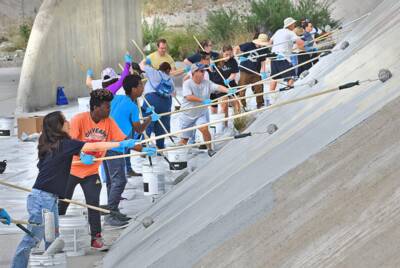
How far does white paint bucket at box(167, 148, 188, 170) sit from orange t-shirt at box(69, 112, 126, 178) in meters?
4.49

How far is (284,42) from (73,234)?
1263cm

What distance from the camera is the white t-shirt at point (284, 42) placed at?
22.5 meters

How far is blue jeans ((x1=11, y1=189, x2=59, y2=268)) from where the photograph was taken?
9.20 meters

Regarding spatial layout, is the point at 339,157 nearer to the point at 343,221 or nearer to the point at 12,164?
the point at 343,221

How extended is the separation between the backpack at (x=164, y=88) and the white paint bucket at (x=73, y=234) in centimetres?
589

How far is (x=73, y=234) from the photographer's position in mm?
10625

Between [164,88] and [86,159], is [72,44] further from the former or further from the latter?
[86,159]

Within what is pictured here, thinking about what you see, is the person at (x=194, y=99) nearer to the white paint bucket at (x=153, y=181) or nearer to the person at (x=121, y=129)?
the white paint bucket at (x=153, y=181)

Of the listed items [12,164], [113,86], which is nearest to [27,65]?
[12,164]

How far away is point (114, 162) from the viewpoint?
12.1 meters

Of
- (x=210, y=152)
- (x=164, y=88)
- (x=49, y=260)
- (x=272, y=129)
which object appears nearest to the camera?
(x=49, y=260)

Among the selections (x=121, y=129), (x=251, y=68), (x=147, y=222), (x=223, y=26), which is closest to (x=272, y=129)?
(x=147, y=222)

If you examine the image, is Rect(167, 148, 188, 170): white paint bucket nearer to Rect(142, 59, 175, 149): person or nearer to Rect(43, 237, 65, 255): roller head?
Rect(142, 59, 175, 149): person

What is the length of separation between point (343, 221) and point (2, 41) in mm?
47362
